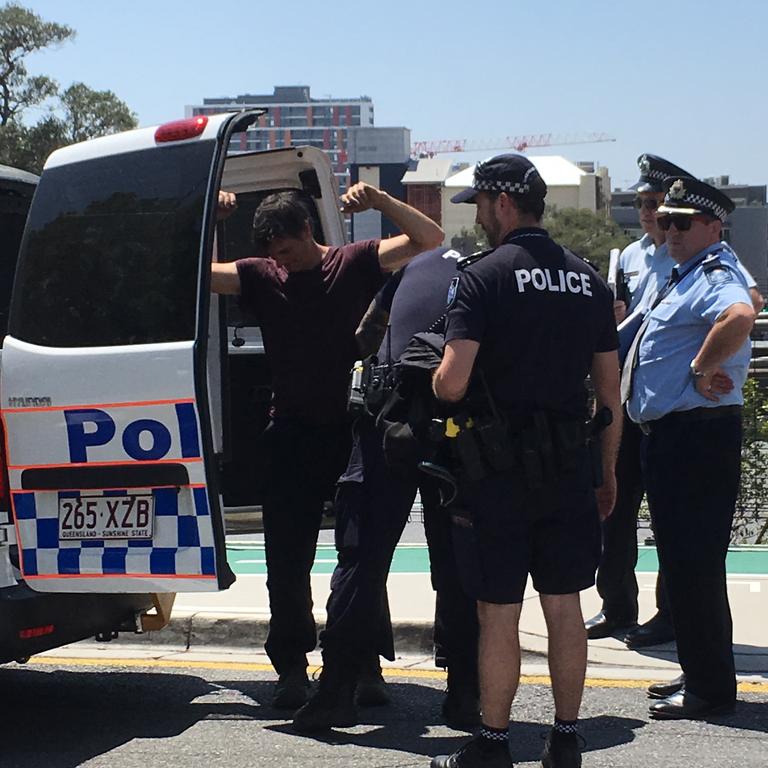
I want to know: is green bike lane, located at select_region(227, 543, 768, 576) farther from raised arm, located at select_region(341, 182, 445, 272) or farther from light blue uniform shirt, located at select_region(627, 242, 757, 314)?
raised arm, located at select_region(341, 182, 445, 272)

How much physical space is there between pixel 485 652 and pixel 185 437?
116 cm

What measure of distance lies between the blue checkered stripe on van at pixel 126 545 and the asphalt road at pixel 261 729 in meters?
0.67

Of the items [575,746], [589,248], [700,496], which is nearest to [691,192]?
[700,496]

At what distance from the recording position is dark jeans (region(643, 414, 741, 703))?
5195mm

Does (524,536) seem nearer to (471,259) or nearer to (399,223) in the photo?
(471,259)

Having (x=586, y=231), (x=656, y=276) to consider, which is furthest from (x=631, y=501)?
(x=586, y=231)

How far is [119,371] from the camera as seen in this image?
4.63m

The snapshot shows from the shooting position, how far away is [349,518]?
16.9 ft

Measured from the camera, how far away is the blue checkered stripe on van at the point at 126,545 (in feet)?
15.1

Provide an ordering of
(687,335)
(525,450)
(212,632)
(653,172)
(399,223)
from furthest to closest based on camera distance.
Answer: (212,632) → (653,172) → (687,335) → (399,223) → (525,450)

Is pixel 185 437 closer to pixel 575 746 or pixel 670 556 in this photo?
pixel 575 746

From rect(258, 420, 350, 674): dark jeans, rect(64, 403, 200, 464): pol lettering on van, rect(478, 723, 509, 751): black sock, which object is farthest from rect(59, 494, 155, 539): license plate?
rect(478, 723, 509, 751): black sock

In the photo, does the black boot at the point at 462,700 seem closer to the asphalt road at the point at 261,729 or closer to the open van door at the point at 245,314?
the asphalt road at the point at 261,729

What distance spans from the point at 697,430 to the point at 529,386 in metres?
1.15
